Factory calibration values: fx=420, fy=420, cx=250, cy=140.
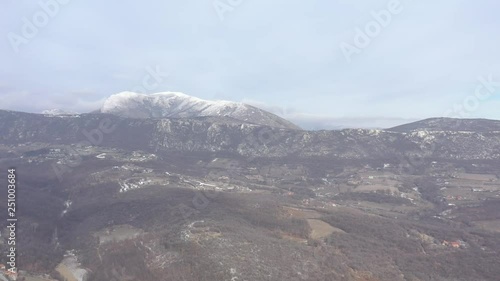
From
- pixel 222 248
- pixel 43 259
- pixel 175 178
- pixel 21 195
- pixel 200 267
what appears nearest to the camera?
pixel 200 267

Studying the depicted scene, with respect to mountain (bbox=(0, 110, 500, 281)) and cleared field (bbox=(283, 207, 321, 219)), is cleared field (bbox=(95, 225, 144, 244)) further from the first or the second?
cleared field (bbox=(283, 207, 321, 219))

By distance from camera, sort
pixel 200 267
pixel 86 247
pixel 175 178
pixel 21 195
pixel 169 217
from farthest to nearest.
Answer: pixel 175 178, pixel 21 195, pixel 169 217, pixel 86 247, pixel 200 267

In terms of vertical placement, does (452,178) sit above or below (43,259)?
above

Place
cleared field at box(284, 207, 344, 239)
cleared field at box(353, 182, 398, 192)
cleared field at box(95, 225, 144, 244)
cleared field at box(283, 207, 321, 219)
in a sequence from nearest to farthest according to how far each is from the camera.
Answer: cleared field at box(284, 207, 344, 239) → cleared field at box(95, 225, 144, 244) → cleared field at box(283, 207, 321, 219) → cleared field at box(353, 182, 398, 192)

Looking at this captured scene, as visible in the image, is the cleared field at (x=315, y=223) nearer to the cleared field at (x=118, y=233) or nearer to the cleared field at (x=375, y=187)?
the cleared field at (x=118, y=233)

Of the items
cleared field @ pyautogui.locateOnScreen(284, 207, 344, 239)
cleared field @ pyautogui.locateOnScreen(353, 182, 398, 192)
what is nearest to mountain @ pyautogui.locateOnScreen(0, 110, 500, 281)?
cleared field @ pyautogui.locateOnScreen(284, 207, 344, 239)

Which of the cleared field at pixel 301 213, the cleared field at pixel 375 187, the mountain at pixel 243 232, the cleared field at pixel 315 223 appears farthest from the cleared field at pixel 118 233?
the cleared field at pixel 375 187

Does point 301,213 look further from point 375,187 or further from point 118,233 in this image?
point 375,187

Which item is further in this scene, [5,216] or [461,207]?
[461,207]

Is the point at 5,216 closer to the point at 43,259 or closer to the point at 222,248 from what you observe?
the point at 43,259

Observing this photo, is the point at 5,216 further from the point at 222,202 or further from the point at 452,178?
the point at 452,178

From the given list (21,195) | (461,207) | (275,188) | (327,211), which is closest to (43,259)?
(21,195)
